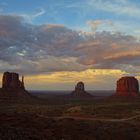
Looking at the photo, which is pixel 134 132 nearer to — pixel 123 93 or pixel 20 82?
pixel 20 82

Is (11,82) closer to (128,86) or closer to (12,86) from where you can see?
(12,86)

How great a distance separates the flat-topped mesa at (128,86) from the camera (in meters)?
188

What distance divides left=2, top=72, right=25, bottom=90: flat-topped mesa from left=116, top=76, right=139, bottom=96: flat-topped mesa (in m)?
50.5

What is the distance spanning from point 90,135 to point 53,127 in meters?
7.95

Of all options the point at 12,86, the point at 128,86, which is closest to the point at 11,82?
the point at 12,86

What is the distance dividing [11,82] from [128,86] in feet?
193

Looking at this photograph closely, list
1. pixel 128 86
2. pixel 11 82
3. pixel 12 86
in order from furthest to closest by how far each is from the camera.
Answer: pixel 128 86 → pixel 11 82 → pixel 12 86

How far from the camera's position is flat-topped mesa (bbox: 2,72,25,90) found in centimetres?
16575

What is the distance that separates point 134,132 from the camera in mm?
58938

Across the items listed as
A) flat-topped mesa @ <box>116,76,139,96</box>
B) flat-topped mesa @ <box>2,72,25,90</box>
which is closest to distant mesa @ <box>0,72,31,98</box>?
flat-topped mesa @ <box>2,72,25,90</box>

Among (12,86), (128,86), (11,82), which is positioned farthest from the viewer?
(128,86)

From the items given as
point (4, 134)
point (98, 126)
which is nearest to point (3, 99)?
point (98, 126)

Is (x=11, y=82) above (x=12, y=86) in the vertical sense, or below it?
above

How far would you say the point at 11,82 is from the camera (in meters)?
167
